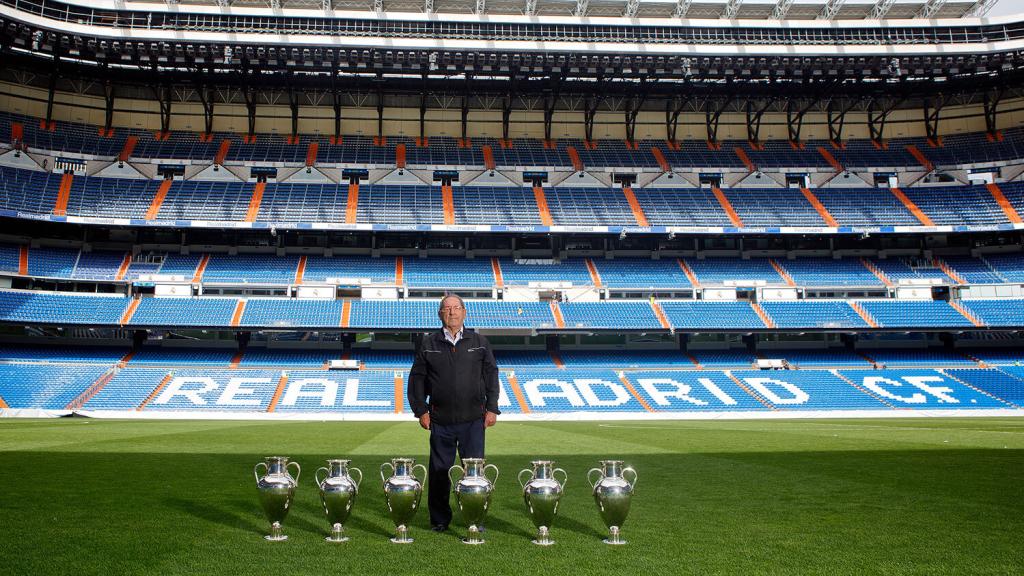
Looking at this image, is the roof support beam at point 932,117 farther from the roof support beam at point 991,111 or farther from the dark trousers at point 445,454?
the dark trousers at point 445,454

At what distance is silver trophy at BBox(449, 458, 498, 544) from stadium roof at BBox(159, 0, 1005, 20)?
126 feet

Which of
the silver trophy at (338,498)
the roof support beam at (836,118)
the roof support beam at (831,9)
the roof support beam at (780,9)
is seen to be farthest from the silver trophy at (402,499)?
the roof support beam at (836,118)

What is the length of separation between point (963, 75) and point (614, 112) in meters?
21.7

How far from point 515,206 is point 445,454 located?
125 feet

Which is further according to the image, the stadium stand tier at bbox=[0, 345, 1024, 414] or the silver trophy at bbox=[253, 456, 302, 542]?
the stadium stand tier at bbox=[0, 345, 1024, 414]

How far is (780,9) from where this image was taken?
136ft

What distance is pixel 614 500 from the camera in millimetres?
5980

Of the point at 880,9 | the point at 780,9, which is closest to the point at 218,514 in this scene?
the point at 780,9

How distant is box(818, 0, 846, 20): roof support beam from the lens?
1617 inches

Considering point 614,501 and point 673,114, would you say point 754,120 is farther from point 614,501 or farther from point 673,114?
point 614,501

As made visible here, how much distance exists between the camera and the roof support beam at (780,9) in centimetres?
4094

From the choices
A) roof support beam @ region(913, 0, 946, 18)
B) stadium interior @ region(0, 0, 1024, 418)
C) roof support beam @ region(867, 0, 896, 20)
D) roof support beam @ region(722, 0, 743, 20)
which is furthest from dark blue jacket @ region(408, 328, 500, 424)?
roof support beam @ region(913, 0, 946, 18)

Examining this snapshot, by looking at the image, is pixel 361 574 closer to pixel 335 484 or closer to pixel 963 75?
pixel 335 484

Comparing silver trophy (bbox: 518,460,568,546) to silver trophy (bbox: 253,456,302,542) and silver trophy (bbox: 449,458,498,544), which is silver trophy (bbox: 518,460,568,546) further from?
silver trophy (bbox: 253,456,302,542)
